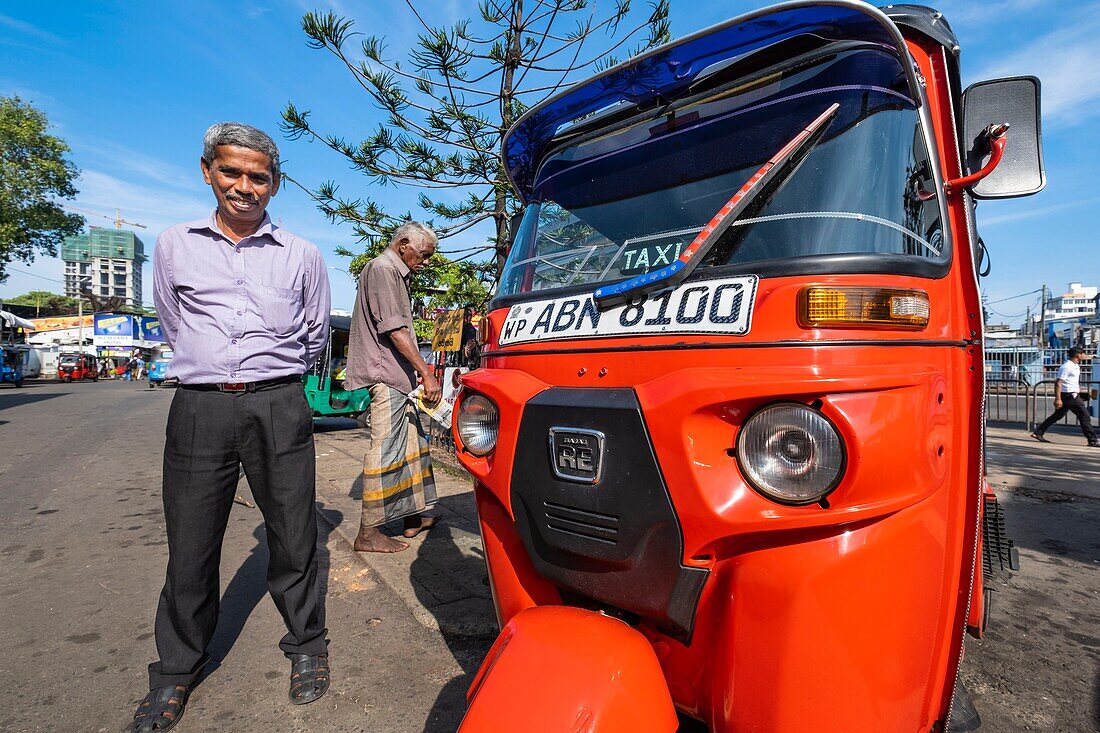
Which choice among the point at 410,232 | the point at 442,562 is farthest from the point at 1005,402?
the point at 410,232

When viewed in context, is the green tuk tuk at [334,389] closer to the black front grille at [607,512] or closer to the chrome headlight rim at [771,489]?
the black front grille at [607,512]

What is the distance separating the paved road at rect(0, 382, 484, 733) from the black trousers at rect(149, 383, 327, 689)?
0.77 ft

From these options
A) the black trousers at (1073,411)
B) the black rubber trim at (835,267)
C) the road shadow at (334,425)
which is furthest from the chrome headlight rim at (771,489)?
the black trousers at (1073,411)

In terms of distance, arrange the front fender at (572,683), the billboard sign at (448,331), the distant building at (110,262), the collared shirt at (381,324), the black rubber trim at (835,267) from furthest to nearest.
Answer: the distant building at (110,262)
the billboard sign at (448,331)
the collared shirt at (381,324)
the black rubber trim at (835,267)
the front fender at (572,683)

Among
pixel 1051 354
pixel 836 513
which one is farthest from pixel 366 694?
pixel 1051 354

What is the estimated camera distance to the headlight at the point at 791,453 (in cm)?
126

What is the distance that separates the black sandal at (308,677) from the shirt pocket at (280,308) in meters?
1.30

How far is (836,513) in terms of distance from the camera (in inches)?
48.4

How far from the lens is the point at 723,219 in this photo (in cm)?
155

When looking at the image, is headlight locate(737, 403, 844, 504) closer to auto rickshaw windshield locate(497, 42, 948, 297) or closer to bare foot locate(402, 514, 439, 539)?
auto rickshaw windshield locate(497, 42, 948, 297)

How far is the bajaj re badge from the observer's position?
1.48 m

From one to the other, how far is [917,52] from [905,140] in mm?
352

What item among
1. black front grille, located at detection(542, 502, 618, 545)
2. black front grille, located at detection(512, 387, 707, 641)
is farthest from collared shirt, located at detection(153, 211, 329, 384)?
black front grille, located at detection(542, 502, 618, 545)

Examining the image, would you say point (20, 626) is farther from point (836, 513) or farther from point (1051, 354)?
point (1051, 354)
